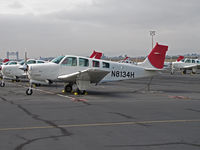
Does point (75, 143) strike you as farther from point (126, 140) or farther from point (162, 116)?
point (162, 116)

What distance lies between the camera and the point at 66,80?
16406mm

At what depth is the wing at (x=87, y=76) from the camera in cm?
1519

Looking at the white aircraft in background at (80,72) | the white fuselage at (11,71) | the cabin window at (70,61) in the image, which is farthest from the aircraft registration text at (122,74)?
the white fuselage at (11,71)

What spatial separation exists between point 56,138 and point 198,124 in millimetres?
4140

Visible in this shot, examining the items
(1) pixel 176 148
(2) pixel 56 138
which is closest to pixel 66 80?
(2) pixel 56 138

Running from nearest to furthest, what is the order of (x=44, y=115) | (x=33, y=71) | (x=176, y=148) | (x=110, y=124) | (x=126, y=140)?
(x=176, y=148)
(x=126, y=140)
(x=110, y=124)
(x=44, y=115)
(x=33, y=71)

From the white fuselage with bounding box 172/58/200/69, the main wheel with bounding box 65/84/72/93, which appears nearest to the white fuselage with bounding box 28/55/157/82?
the main wheel with bounding box 65/84/72/93

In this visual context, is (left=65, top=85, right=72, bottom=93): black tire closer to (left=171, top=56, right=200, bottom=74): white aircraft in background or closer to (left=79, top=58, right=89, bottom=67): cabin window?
(left=79, top=58, right=89, bottom=67): cabin window

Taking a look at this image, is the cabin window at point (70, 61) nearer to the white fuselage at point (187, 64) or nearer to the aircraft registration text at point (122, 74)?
the aircraft registration text at point (122, 74)

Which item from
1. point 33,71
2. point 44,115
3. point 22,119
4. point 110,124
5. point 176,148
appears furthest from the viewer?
point 33,71

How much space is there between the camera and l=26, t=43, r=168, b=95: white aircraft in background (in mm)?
15797

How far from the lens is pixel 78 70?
55.3ft

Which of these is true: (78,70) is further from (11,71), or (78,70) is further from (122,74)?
(11,71)

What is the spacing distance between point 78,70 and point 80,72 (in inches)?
62.3
